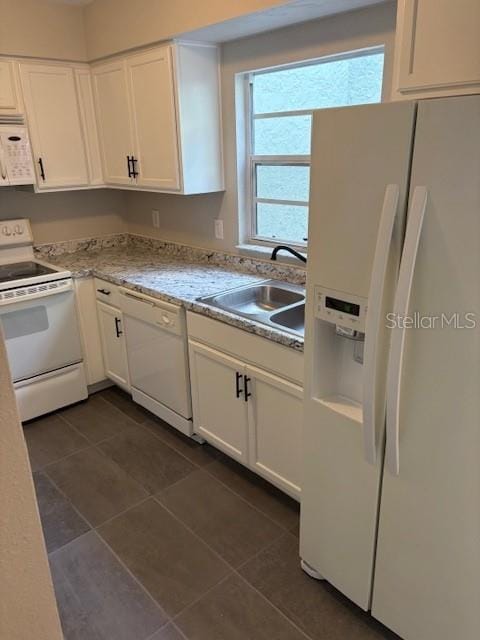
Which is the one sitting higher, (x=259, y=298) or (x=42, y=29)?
(x=42, y=29)

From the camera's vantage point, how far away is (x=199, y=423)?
2566mm

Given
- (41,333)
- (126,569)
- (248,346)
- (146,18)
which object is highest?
(146,18)

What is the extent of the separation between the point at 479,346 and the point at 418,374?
0.18 meters

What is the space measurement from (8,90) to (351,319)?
261 cm

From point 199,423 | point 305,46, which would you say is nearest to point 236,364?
point 199,423

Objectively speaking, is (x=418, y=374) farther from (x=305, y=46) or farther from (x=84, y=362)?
(x=84, y=362)

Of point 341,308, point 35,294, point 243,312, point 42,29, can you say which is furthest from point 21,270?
point 341,308

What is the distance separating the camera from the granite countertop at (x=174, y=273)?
214 centimetres

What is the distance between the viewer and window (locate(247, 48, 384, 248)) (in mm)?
2168

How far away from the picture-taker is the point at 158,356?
2.69m

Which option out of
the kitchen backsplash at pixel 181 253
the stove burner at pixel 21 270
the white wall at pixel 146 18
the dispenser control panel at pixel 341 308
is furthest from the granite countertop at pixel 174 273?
the white wall at pixel 146 18

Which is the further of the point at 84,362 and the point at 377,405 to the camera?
the point at 84,362

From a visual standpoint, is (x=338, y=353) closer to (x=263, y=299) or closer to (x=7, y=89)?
(x=263, y=299)

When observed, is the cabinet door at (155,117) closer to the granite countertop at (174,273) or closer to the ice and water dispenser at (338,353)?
the granite countertop at (174,273)
